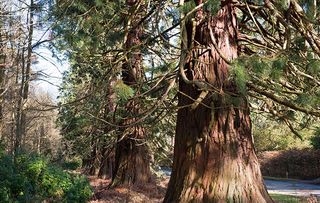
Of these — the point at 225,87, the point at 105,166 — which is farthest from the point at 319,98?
the point at 105,166

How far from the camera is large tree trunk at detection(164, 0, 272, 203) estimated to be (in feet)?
17.4

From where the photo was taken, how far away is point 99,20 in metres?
7.39

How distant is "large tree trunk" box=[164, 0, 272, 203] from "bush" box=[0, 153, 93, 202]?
2.53 m

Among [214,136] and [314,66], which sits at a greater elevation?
[314,66]

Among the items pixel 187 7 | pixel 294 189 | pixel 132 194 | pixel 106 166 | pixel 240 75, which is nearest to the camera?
pixel 240 75

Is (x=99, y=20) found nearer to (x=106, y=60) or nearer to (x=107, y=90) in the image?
(x=106, y=60)

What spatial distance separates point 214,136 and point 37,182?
3882 mm

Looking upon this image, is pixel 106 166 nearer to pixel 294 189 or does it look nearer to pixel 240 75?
pixel 294 189

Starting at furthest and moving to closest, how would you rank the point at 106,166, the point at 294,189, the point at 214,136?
1. the point at 106,166
2. the point at 294,189
3. the point at 214,136

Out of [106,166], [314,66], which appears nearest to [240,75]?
[314,66]

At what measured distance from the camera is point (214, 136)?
5.46 metres

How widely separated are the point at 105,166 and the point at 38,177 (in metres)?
9.06

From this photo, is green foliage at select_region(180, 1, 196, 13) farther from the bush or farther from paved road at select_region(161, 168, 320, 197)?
paved road at select_region(161, 168, 320, 197)

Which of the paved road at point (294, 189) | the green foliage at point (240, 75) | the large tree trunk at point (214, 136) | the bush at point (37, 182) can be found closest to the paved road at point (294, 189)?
the paved road at point (294, 189)
